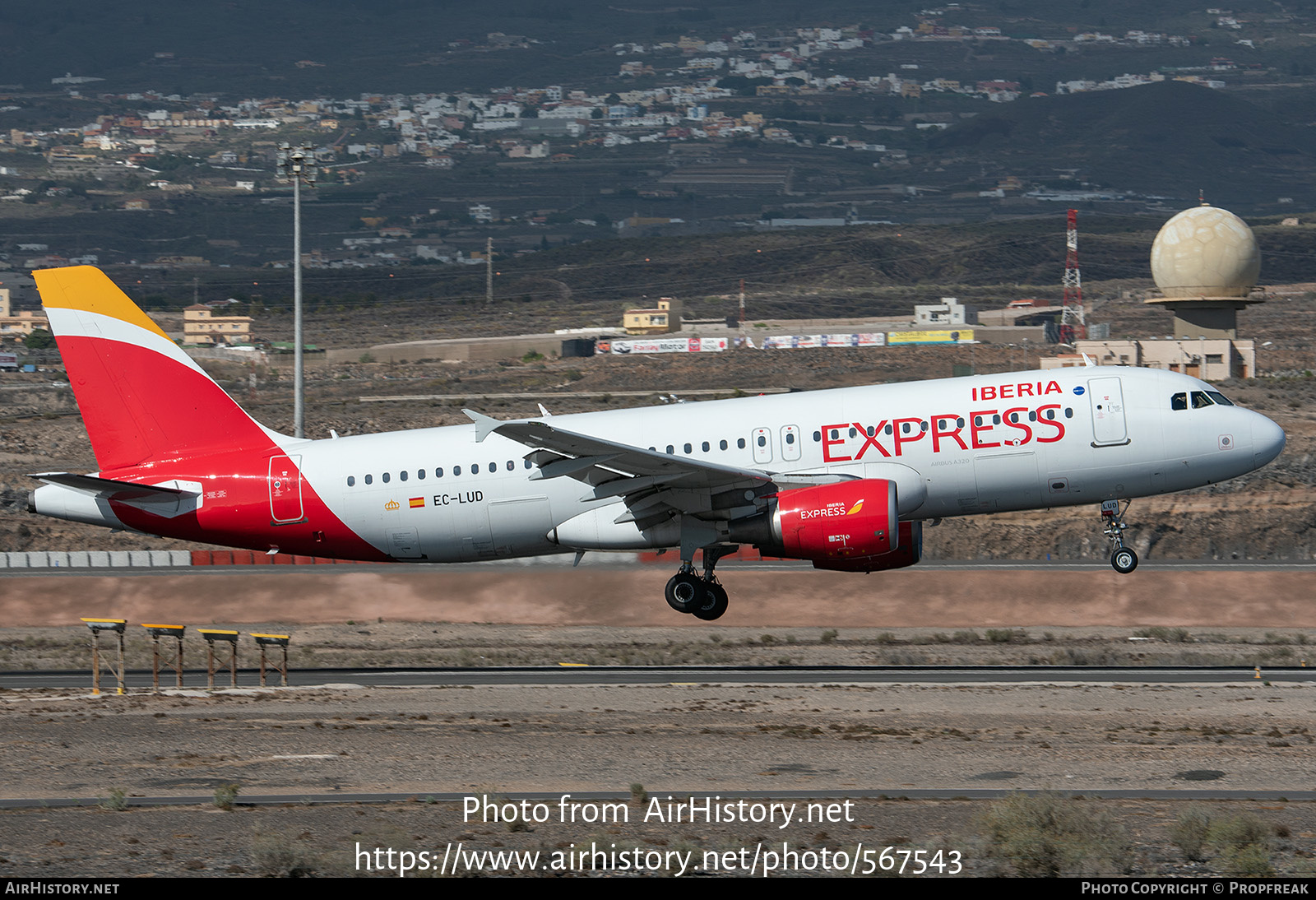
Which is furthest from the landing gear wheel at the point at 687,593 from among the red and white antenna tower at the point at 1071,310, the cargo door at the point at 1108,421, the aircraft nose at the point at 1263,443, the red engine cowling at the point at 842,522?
the red and white antenna tower at the point at 1071,310

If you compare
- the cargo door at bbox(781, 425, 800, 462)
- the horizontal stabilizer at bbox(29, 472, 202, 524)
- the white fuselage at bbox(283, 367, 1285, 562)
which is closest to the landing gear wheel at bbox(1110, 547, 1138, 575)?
the white fuselage at bbox(283, 367, 1285, 562)

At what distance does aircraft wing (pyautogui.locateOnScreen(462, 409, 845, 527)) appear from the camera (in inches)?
1363

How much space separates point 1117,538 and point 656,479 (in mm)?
11355

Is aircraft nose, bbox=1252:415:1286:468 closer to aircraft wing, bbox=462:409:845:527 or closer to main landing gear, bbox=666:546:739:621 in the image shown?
aircraft wing, bbox=462:409:845:527

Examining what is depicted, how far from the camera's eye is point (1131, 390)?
36.0 meters

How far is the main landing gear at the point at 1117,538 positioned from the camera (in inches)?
1407

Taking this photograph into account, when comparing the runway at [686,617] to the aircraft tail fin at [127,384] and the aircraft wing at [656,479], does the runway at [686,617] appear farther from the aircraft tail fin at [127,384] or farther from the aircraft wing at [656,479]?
the aircraft tail fin at [127,384]

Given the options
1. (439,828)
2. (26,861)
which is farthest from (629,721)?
(26,861)

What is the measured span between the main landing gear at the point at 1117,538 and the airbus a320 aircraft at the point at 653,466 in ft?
0.20

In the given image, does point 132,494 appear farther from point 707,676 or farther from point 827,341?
point 827,341

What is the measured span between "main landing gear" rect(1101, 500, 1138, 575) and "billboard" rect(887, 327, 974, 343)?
119 m

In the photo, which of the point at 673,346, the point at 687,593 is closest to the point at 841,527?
the point at 687,593

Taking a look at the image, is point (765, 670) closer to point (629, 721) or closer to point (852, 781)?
point (629, 721)

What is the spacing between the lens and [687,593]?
123 ft
